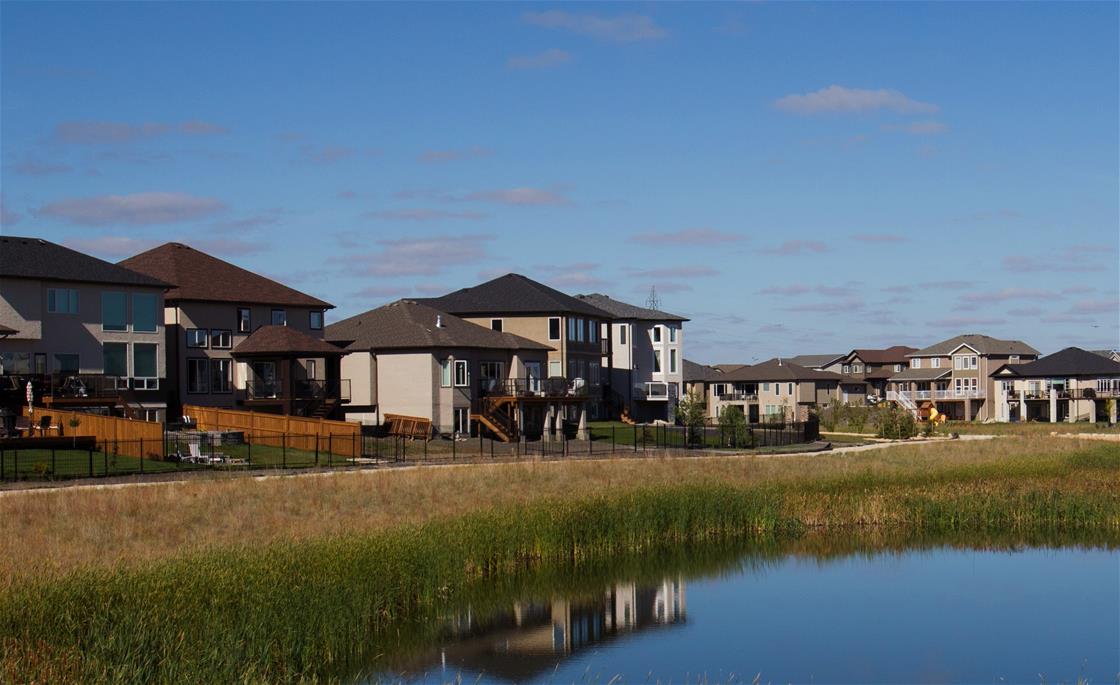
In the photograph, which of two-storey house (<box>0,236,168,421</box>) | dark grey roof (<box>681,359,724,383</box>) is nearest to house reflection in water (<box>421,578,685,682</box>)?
two-storey house (<box>0,236,168,421</box>)

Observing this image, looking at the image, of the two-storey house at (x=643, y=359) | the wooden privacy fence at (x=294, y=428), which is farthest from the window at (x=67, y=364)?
the two-storey house at (x=643, y=359)

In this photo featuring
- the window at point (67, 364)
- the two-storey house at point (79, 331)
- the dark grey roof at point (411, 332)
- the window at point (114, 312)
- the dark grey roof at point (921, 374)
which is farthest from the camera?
the dark grey roof at point (921, 374)

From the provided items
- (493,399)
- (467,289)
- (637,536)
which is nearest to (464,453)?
(493,399)

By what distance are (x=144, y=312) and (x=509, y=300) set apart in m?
22.9

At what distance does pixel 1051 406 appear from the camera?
10212 cm

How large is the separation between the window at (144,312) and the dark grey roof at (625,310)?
36.2 meters

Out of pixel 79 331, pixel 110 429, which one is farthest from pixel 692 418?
pixel 110 429

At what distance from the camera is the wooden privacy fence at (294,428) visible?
46.1 m

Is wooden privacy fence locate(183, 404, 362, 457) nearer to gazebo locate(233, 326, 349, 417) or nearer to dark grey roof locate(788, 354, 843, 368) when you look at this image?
gazebo locate(233, 326, 349, 417)

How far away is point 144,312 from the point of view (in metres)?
52.9

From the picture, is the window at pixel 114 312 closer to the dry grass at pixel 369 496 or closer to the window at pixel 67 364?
the window at pixel 67 364

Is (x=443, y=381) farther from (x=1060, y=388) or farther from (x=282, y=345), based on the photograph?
(x=1060, y=388)

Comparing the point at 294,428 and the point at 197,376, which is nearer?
the point at 294,428

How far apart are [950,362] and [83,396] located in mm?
84463
